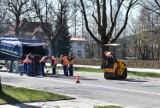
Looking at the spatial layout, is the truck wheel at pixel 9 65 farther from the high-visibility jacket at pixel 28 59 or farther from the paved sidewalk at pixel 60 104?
the paved sidewalk at pixel 60 104

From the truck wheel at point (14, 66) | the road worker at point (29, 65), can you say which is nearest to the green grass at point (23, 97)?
the road worker at point (29, 65)

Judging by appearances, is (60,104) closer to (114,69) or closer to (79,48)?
(114,69)

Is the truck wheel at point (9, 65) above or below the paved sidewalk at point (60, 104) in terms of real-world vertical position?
above

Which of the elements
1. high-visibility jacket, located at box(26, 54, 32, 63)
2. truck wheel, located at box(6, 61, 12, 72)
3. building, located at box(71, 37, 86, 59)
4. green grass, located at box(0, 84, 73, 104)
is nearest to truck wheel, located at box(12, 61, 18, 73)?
truck wheel, located at box(6, 61, 12, 72)

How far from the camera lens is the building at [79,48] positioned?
124 metres

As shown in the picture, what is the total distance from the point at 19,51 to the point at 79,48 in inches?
3688

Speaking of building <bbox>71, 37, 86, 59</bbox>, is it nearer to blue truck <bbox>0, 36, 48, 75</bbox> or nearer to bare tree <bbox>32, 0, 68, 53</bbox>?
bare tree <bbox>32, 0, 68, 53</bbox>

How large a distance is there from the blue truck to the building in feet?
285

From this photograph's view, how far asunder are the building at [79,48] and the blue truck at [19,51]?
86907 millimetres

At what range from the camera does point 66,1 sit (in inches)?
2437

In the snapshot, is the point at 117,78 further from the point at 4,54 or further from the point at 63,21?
the point at 63,21

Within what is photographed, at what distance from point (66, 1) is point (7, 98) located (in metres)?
49.1

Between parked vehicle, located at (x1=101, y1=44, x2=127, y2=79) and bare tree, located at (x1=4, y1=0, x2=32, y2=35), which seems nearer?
parked vehicle, located at (x1=101, y1=44, x2=127, y2=79)

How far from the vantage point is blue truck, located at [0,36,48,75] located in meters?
33.6
